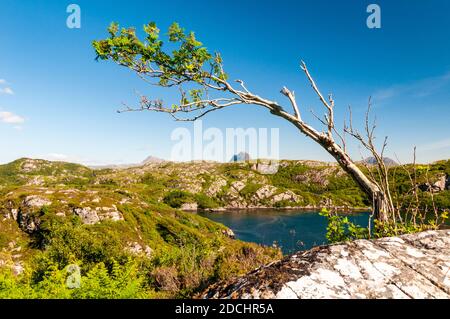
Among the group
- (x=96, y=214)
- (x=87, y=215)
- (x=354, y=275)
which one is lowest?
(x=87, y=215)

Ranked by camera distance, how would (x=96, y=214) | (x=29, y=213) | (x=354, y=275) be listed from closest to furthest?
1. (x=354, y=275)
2. (x=29, y=213)
3. (x=96, y=214)

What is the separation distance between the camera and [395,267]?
164 inches

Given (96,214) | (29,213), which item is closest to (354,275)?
(96,214)

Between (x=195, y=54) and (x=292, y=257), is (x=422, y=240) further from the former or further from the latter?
(x=195, y=54)

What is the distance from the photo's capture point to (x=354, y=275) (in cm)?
398

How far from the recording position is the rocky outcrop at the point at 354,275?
3.70 meters

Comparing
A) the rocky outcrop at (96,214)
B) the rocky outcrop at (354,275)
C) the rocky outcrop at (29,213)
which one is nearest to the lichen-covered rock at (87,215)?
the rocky outcrop at (96,214)

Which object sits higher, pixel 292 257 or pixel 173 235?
pixel 292 257

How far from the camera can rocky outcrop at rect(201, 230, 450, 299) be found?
3.70m

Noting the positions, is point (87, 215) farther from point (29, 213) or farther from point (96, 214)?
point (29, 213)

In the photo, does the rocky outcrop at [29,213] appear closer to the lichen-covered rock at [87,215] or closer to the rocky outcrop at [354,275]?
the lichen-covered rock at [87,215]

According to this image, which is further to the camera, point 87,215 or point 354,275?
point 87,215
